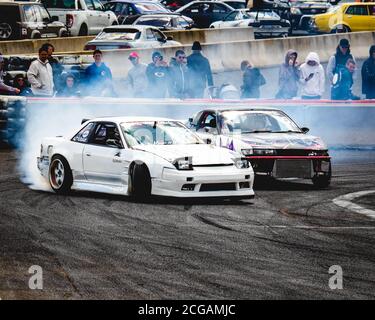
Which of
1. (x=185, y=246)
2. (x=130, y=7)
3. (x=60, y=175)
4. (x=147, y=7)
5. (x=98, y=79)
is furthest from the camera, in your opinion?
(x=130, y=7)

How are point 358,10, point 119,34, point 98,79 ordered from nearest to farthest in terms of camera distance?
point 98,79, point 119,34, point 358,10

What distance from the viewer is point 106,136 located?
57.4 feet

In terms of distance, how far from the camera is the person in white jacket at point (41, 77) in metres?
25.1

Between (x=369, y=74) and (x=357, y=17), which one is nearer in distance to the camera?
(x=369, y=74)

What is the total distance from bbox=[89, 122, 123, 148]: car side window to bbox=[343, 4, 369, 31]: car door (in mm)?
27819

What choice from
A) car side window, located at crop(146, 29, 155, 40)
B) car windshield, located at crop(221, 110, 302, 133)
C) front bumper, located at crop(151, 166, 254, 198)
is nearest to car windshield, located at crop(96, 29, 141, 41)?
car side window, located at crop(146, 29, 155, 40)

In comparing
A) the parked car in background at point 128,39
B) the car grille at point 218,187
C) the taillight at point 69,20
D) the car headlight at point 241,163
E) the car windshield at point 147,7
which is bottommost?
the car grille at point 218,187

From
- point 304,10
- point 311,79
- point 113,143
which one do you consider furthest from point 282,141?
point 304,10

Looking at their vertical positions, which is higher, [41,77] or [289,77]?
[41,77]

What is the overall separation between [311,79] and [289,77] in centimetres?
92

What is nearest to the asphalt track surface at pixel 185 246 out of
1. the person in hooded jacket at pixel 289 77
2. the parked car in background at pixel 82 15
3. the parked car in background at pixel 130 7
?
the person in hooded jacket at pixel 289 77

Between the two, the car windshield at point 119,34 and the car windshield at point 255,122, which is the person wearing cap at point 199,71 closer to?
the car windshield at point 255,122

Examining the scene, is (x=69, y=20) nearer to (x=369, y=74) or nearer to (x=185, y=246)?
(x=369, y=74)

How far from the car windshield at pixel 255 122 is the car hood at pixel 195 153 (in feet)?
7.30
